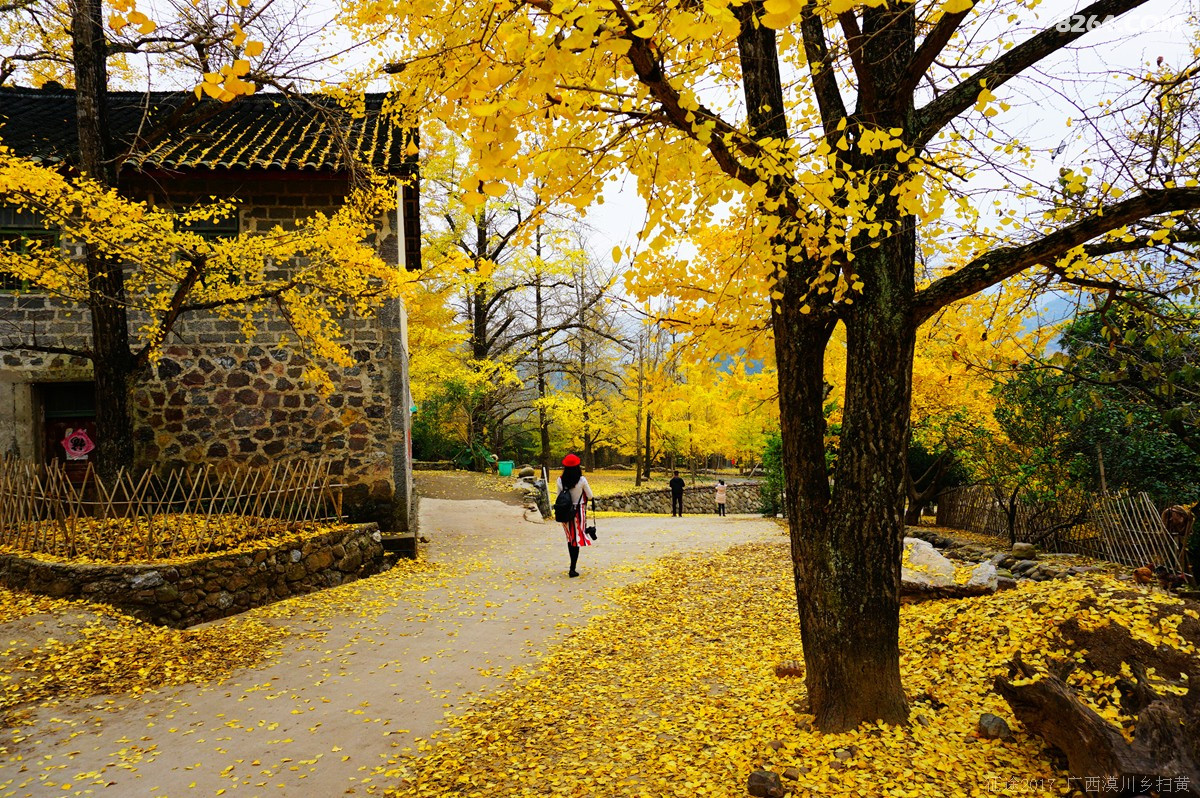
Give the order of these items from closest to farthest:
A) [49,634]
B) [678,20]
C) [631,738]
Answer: [678,20] → [631,738] → [49,634]

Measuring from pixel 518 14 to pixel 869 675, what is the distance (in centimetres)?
424

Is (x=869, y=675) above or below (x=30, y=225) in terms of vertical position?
below

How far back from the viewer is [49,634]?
576 centimetres

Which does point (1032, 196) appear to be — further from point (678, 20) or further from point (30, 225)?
point (30, 225)

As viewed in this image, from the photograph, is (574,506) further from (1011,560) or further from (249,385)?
(1011,560)

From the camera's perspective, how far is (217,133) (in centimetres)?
1015

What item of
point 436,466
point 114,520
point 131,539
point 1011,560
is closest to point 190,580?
point 131,539

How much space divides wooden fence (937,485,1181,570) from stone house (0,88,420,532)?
9538mm

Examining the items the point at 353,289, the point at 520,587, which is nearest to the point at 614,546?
the point at 520,587

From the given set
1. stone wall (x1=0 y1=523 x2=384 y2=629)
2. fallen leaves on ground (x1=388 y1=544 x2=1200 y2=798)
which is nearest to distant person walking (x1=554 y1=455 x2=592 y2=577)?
fallen leaves on ground (x1=388 y1=544 x2=1200 y2=798)

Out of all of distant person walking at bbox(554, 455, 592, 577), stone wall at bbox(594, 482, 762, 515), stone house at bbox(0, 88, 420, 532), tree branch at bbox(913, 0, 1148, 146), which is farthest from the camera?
stone wall at bbox(594, 482, 762, 515)

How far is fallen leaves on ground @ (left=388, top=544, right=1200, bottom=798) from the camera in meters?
3.44

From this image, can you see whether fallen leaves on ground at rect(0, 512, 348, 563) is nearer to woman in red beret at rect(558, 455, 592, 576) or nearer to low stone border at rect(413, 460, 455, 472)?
woman in red beret at rect(558, 455, 592, 576)

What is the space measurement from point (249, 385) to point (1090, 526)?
12041mm
